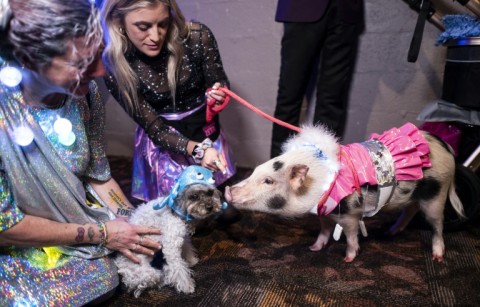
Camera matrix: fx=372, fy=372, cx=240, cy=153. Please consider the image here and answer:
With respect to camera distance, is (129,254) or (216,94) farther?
(216,94)

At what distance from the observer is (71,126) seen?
1.14 m

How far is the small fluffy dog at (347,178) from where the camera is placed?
125 cm

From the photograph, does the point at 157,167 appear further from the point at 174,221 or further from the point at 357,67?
the point at 357,67

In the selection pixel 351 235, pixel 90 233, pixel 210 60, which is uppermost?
pixel 210 60

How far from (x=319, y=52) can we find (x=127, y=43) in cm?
93

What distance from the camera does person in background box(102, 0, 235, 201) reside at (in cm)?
134

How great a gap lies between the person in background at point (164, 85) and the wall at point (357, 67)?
0.63 m

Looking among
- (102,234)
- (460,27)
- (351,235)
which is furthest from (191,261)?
Result: (460,27)

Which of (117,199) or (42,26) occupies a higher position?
(42,26)

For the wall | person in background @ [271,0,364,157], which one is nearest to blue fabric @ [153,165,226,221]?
person in background @ [271,0,364,157]

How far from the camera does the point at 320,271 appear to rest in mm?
1397

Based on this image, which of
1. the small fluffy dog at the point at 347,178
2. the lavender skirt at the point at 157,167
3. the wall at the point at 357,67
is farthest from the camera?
the wall at the point at 357,67

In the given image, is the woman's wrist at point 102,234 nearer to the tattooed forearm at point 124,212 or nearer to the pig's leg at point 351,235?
the tattooed forearm at point 124,212

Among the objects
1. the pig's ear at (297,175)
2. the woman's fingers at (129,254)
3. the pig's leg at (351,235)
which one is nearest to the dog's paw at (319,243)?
the pig's leg at (351,235)
